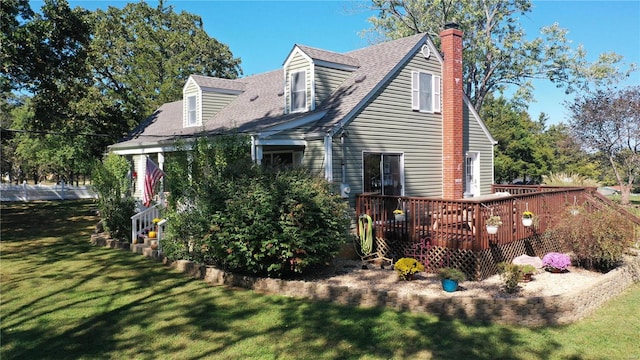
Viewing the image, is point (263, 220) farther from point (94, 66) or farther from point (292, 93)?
point (94, 66)

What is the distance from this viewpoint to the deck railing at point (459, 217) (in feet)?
29.4

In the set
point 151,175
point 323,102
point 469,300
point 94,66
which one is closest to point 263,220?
point 469,300

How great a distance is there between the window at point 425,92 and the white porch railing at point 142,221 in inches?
350

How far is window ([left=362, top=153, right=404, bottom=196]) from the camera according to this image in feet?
40.8

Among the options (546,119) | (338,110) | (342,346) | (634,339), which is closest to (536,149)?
(338,110)

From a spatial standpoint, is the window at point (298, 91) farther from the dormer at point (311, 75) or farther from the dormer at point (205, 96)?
the dormer at point (205, 96)

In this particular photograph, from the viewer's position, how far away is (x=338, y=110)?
12.3 metres

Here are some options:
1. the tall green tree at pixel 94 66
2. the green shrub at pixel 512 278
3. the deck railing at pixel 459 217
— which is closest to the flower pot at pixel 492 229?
the deck railing at pixel 459 217

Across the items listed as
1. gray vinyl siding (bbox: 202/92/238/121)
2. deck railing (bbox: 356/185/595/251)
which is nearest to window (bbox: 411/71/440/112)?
deck railing (bbox: 356/185/595/251)

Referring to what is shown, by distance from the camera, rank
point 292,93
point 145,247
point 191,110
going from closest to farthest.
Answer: point 145,247
point 292,93
point 191,110

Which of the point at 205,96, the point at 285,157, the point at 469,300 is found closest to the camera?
the point at 469,300

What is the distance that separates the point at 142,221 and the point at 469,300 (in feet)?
35.8

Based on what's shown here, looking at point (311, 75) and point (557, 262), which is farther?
point (311, 75)

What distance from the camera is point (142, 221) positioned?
45.7ft
